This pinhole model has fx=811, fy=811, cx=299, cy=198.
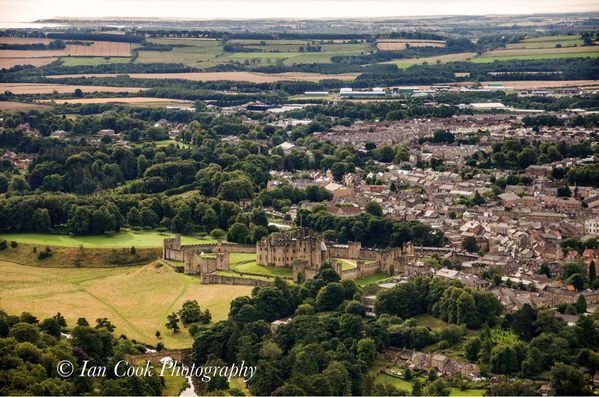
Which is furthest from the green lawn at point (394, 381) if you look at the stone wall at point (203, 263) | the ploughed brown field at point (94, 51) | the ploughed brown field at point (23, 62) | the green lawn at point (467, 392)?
the ploughed brown field at point (94, 51)

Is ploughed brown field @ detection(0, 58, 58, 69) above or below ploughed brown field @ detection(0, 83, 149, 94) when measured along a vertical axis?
above

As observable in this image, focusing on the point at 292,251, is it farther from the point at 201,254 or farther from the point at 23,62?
the point at 23,62

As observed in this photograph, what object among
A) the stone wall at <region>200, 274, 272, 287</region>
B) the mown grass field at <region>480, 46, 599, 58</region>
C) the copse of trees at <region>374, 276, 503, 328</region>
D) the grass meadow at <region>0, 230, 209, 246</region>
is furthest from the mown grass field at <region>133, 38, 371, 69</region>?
the copse of trees at <region>374, 276, 503, 328</region>

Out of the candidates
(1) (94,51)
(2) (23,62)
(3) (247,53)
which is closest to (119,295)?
(2) (23,62)

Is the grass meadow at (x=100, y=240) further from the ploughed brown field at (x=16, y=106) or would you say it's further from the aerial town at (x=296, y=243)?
the ploughed brown field at (x=16, y=106)

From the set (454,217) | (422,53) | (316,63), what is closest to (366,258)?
(454,217)

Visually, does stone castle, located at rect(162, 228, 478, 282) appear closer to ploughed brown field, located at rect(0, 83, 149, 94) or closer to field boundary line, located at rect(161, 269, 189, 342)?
field boundary line, located at rect(161, 269, 189, 342)

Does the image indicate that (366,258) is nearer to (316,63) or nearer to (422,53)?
(316,63)
